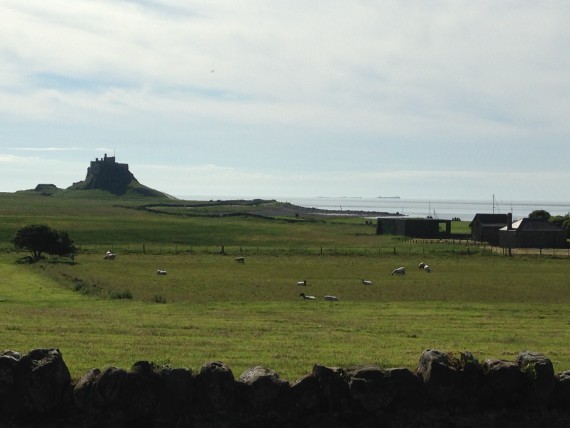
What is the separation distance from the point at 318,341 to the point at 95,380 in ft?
36.6

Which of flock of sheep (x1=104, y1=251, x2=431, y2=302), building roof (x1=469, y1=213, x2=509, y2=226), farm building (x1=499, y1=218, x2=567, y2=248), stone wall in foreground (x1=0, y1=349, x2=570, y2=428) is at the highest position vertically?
building roof (x1=469, y1=213, x2=509, y2=226)

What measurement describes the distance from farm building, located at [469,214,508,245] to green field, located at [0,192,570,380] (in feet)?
93.7

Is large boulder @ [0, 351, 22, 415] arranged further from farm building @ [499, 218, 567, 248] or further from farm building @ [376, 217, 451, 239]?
farm building @ [376, 217, 451, 239]

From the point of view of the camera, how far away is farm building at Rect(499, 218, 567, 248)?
331 ft

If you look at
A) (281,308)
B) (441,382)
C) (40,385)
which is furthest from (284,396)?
(281,308)

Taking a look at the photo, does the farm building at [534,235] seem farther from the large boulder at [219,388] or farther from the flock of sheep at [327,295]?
the large boulder at [219,388]

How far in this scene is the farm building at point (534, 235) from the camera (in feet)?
331

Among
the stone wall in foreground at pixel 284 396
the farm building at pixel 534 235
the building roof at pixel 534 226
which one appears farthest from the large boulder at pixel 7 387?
the building roof at pixel 534 226

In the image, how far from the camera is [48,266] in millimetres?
62344

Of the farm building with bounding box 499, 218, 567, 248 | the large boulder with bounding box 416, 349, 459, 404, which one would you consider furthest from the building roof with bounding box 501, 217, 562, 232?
the large boulder with bounding box 416, 349, 459, 404

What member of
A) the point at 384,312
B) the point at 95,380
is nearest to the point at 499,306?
the point at 384,312

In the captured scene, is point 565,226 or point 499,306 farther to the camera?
point 565,226

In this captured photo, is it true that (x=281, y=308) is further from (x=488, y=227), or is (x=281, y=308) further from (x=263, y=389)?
(x=488, y=227)

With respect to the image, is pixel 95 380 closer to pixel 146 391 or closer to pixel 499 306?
pixel 146 391
